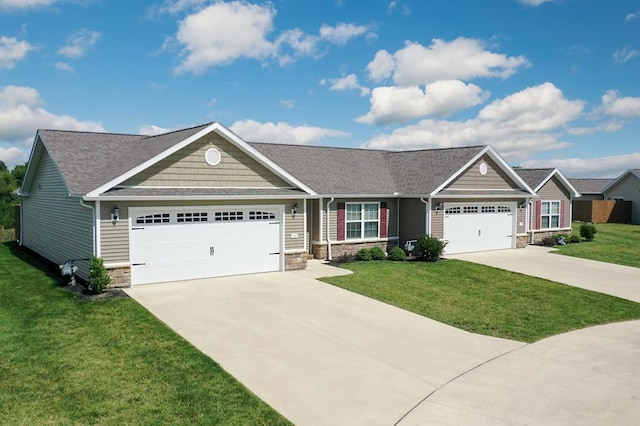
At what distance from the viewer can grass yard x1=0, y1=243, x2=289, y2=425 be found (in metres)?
6.78

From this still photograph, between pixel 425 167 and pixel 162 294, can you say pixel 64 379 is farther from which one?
pixel 425 167

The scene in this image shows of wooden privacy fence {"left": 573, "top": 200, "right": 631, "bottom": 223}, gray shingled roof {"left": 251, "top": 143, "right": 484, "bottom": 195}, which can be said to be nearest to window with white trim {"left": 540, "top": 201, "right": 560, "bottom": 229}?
gray shingled roof {"left": 251, "top": 143, "right": 484, "bottom": 195}

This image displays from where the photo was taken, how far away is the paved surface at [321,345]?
7.34 meters

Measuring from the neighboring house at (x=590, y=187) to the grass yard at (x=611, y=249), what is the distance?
16814mm

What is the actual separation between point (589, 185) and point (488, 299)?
41.8 m

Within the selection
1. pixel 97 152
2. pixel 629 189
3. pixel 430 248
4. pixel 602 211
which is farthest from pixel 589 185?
pixel 97 152

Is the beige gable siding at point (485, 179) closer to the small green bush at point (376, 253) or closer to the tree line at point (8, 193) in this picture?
the small green bush at point (376, 253)

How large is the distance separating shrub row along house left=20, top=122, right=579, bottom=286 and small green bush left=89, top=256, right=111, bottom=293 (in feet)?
1.62

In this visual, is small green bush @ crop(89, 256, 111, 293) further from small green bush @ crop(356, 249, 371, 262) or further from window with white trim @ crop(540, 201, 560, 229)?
window with white trim @ crop(540, 201, 560, 229)

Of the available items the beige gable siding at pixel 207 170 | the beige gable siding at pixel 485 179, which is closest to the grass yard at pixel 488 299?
the beige gable siding at pixel 207 170

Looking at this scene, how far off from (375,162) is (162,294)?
46.4ft

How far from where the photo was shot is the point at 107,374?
320 inches

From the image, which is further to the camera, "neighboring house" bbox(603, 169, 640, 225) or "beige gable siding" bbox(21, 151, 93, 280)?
"neighboring house" bbox(603, 169, 640, 225)

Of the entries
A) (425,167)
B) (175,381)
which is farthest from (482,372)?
(425,167)
